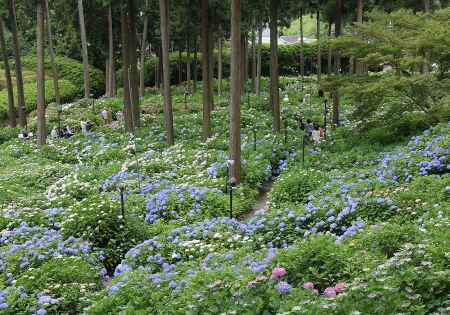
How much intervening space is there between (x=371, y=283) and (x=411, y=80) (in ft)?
32.1

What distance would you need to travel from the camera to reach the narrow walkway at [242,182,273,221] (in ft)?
38.2

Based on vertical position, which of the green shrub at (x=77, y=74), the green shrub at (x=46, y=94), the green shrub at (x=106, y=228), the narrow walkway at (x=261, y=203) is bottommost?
the narrow walkway at (x=261, y=203)

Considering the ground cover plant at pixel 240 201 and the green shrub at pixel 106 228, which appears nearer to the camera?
the ground cover plant at pixel 240 201

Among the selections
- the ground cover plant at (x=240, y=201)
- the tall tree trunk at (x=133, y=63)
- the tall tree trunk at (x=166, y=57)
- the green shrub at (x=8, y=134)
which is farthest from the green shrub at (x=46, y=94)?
the tall tree trunk at (x=166, y=57)

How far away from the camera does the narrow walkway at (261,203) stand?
11653 millimetres

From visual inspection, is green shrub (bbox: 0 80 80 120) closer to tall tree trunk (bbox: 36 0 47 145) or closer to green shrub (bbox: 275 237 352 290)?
tall tree trunk (bbox: 36 0 47 145)

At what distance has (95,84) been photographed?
39.4m

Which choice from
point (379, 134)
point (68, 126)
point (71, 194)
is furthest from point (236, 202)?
point (68, 126)

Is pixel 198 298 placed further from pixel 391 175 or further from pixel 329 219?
pixel 391 175

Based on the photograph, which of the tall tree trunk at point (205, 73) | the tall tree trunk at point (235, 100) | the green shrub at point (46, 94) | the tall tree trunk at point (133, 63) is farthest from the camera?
the green shrub at point (46, 94)

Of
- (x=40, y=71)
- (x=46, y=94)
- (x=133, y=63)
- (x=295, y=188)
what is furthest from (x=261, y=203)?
(x=46, y=94)

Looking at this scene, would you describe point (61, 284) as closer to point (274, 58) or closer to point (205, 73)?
point (205, 73)

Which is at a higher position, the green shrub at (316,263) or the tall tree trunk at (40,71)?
the tall tree trunk at (40,71)

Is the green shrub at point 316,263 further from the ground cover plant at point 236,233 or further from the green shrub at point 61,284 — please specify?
the green shrub at point 61,284
